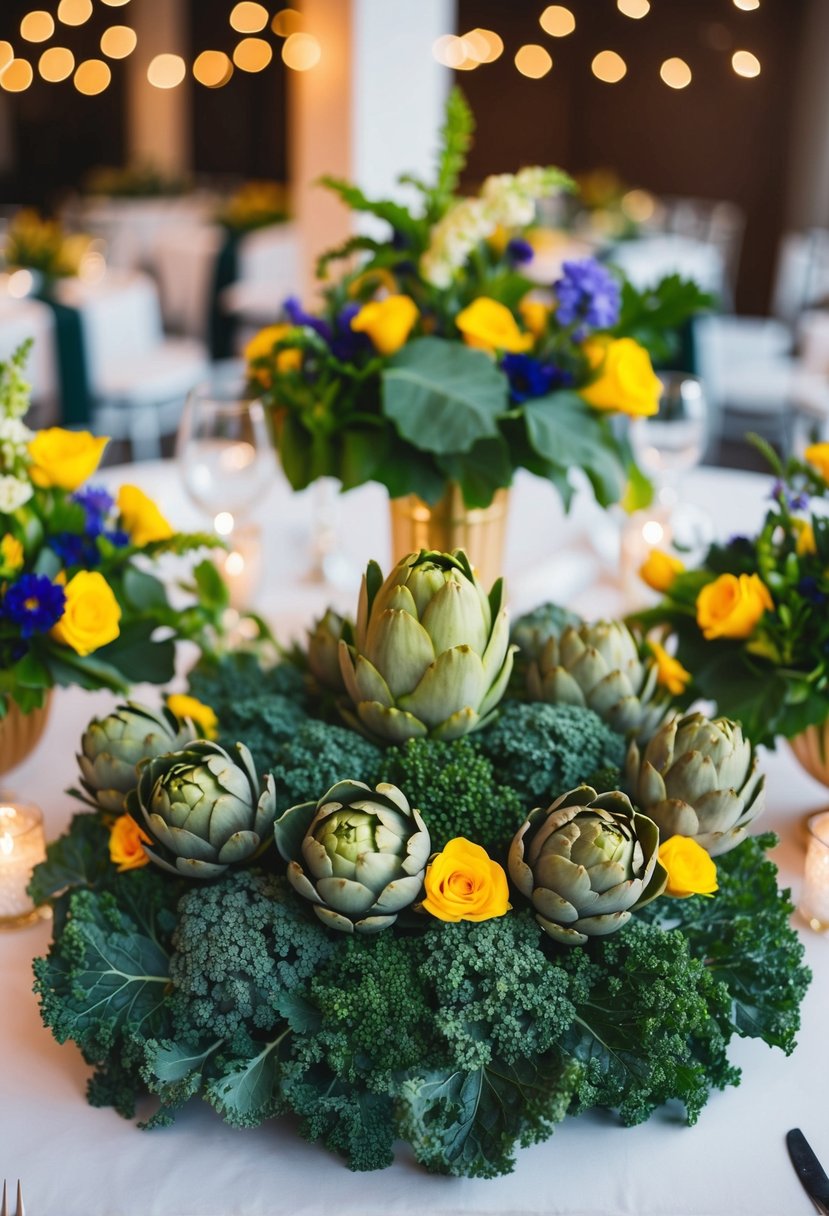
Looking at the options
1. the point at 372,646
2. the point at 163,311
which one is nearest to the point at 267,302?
the point at 163,311

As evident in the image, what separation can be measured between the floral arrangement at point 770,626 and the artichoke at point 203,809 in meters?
0.39

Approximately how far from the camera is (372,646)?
80 cm

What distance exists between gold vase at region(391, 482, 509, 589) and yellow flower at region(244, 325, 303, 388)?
6.9 inches

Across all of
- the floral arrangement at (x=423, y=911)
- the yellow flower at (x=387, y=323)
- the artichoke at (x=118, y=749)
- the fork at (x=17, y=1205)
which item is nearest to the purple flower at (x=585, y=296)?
the yellow flower at (x=387, y=323)

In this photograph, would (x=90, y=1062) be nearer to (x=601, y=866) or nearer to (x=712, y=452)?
(x=601, y=866)

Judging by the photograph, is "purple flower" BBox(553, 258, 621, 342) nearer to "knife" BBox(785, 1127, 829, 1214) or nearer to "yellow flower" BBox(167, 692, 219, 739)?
Answer: "yellow flower" BBox(167, 692, 219, 739)

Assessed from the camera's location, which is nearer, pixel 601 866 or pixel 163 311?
pixel 601 866

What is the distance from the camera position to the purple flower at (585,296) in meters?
1.17

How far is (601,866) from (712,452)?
464 centimetres

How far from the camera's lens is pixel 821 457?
3.39 feet

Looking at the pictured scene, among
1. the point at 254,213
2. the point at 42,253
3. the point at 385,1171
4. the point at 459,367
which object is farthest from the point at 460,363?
the point at 254,213

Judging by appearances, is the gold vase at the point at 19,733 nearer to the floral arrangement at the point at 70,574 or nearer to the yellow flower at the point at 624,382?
the floral arrangement at the point at 70,574

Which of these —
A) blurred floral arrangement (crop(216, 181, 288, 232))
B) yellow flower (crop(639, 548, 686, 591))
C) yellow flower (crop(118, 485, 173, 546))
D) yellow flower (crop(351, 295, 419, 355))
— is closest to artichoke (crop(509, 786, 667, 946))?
yellow flower (crop(639, 548, 686, 591))

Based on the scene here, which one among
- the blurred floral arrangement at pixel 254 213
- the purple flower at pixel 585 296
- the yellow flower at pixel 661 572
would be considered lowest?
the blurred floral arrangement at pixel 254 213
